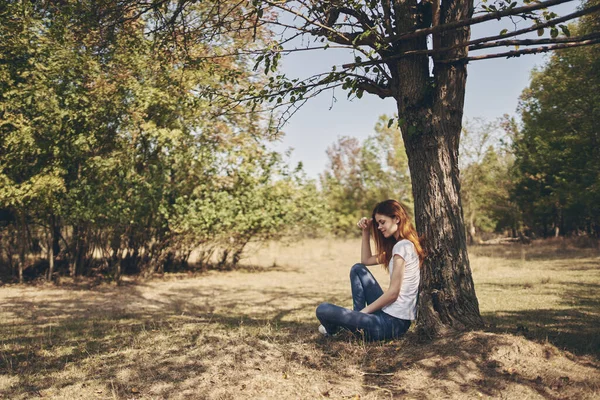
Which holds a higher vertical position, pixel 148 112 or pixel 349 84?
pixel 148 112

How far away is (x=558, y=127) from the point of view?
22344mm

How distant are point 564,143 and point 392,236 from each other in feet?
64.0

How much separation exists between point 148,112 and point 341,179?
103 ft

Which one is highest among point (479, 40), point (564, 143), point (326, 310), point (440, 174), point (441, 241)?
point (564, 143)

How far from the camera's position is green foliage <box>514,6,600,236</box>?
18297mm

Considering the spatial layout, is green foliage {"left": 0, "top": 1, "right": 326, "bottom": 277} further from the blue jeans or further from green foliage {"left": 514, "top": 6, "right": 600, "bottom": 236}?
green foliage {"left": 514, "top": 6, "right": 600, "bottom": 236}

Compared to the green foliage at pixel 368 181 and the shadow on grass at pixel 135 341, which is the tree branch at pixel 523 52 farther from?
the green foliage at pixel 368 181

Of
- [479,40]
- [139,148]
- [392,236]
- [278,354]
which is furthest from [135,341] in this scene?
[139,148]

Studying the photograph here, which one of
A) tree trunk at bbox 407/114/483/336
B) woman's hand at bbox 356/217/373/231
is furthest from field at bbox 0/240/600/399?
woman's hand at bbox 356/217/373/231

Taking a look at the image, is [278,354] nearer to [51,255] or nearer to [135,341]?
[135,341]

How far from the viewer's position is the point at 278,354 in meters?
5.05

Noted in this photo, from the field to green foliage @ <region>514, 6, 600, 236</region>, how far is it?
10492 mm

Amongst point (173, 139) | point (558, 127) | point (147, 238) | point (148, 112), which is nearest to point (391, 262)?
point (173, 139)

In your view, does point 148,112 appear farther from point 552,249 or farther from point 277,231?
point 552,249
